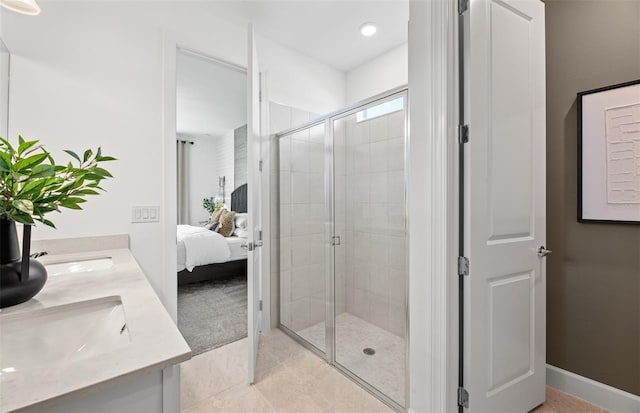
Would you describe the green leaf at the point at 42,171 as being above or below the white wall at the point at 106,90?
below

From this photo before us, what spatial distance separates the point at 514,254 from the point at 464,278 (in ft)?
1.17

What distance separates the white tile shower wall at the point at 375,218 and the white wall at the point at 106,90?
51.0 inches

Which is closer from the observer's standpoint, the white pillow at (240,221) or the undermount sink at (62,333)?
the undermount sink at (62,333)

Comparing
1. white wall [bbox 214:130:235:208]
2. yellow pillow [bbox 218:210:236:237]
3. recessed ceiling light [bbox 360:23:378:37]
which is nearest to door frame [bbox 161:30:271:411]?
recessed ceiling light [bbox 360:23:378:37]

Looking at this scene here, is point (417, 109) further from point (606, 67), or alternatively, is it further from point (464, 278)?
point (606, 67)

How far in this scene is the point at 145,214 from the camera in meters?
1.83

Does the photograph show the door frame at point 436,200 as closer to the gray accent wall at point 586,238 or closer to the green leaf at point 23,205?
the gray accent wall at point 586,238

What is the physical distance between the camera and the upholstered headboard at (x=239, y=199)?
5077mm

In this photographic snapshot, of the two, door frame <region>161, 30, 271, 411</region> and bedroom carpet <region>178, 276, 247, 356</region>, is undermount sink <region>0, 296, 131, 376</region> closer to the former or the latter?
door frame <region>161, 30, 271, 411</region>

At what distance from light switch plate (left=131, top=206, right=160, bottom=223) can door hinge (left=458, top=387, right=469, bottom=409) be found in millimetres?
1960

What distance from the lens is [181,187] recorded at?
6.18 meters

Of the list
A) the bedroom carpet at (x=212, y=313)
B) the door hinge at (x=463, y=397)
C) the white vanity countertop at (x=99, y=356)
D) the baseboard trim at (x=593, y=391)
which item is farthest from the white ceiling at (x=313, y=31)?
the baseboard trim at (x=593, y=391)

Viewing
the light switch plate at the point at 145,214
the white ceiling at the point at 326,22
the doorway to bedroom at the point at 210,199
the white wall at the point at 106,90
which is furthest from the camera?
the doorway to bedroom at the point at 210,199

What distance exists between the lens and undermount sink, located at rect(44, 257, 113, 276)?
123 centimetres
